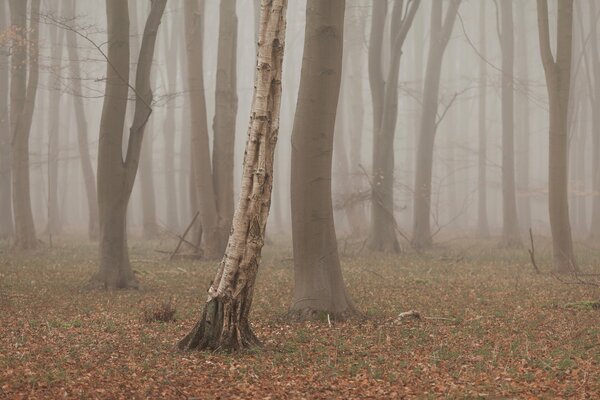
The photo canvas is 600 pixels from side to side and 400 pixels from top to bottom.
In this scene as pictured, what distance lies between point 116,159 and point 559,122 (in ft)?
32.0

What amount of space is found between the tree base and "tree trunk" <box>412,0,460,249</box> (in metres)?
15.5

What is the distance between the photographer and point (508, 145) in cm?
2792

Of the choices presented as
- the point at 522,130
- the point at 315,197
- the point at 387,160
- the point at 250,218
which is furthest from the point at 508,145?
the point at 250,218

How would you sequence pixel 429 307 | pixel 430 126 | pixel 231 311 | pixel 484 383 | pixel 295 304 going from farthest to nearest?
pixel 430 126
pixel 429 307
pixel 295 304
pixel 231 311
pixel 484 383

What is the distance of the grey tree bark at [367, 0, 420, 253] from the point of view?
2172 centimetres

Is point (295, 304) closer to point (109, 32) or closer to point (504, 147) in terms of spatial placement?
point (109, 32)

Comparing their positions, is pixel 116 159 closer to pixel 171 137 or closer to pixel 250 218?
pixel 250 218

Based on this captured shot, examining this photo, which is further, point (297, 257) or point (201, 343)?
point (297, 257)

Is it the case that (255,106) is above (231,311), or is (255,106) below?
above

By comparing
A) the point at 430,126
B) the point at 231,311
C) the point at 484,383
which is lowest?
the point at 484,383

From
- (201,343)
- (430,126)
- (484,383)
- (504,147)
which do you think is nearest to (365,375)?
(484,383)

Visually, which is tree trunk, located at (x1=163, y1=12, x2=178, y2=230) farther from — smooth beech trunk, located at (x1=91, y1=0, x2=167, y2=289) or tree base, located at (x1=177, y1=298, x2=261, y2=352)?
tree base, located at (x1=177, y1=298, x2=261, y2=352)

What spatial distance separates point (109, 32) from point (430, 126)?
13.9 meters

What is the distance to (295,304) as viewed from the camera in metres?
10.8
